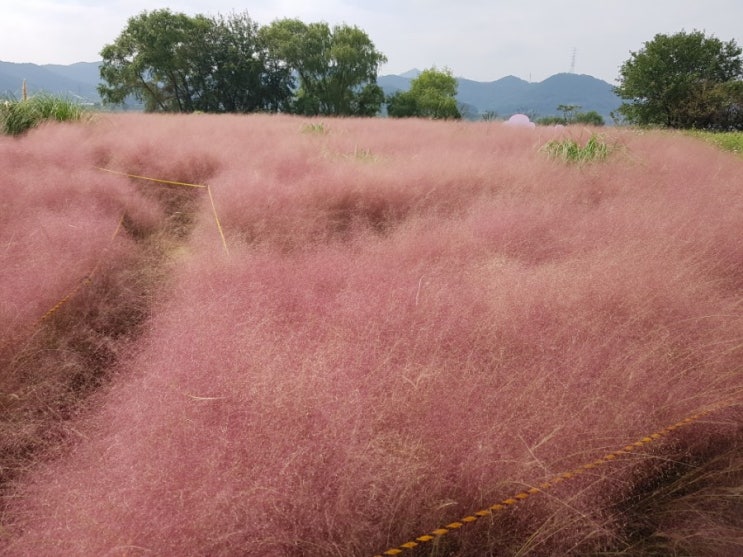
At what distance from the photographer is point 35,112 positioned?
6.75 m

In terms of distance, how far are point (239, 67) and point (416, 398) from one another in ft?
84.4

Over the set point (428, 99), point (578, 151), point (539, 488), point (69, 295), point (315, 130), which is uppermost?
point (428, 99)

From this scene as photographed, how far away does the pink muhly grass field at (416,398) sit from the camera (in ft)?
4.33

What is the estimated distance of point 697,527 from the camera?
1.61 m

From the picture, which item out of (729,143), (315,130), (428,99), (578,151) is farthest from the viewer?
(428,99)

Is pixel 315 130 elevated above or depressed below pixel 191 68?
below

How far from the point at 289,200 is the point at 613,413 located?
307 centimetres

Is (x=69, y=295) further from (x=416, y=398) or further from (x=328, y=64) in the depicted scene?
(x=328, y=64)

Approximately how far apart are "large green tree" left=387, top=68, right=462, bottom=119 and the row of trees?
262 cm

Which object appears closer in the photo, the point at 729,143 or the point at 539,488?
the point at 539,488

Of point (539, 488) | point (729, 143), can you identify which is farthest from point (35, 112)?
point (729, 143)

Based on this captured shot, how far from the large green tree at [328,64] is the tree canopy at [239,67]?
5cm

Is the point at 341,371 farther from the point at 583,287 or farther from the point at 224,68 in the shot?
the point at 224,68

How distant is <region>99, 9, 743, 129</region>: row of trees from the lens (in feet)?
→ 71.3
